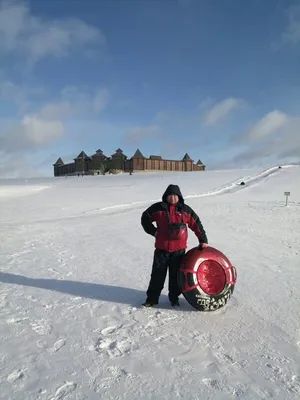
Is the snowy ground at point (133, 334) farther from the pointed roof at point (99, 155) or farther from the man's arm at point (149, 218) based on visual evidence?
the pointed roof at point (99, 155)

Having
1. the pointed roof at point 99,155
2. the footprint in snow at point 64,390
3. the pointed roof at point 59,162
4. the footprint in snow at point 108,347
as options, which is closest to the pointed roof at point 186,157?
the pointed roof at point 99,155

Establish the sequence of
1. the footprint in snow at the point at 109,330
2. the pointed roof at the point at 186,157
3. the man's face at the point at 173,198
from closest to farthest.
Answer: the footprint in snow at the point at 109,330
the man's face at the point at 173,198
the pointed roof at the point at 186,157

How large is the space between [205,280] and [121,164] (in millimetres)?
81637

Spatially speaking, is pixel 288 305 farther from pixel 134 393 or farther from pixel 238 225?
pixel 238 225

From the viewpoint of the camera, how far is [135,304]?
182 inches

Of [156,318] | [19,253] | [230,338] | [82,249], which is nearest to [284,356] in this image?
[230,338]

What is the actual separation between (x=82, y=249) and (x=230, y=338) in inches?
219

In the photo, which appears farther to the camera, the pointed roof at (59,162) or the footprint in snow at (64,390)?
the pointed roof at (59,162)

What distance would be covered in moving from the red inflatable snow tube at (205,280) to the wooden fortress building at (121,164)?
76.3 meters

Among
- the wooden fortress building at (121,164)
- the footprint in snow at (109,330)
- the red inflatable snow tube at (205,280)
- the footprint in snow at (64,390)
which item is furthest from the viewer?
the wooden fortress building at (121,164)

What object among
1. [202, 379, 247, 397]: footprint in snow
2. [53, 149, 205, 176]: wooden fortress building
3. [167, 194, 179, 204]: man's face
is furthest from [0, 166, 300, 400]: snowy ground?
[53, 149, 205, 176]: wooden fortress building

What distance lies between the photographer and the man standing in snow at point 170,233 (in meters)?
4.32

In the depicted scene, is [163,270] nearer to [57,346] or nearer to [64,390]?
[57,346]

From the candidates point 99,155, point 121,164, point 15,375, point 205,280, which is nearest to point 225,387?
point 205,280
